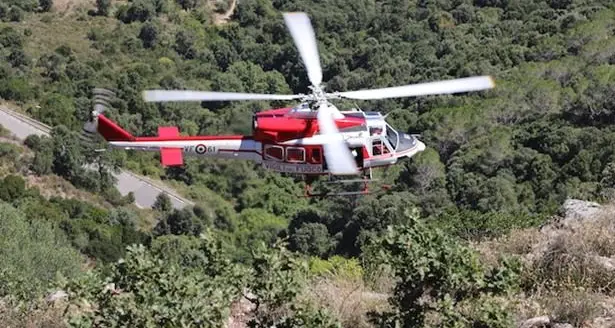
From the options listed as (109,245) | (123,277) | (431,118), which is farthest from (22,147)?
(123,277)

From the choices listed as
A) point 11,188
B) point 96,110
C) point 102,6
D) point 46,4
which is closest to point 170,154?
point 96,110

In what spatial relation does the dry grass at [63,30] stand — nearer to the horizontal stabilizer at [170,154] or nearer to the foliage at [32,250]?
the foliage at [32,250]

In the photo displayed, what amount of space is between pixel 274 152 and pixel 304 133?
22.0 inches

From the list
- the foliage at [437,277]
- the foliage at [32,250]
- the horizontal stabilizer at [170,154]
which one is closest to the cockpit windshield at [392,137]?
the horizontal stabilizer at [170,154]

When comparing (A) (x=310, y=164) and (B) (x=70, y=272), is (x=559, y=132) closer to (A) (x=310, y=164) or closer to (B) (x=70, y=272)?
(B) (x=70, y=272)

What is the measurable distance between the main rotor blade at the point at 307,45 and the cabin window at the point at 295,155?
1.16 metres

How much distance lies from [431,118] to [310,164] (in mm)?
24852

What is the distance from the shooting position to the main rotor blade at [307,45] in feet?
38.2

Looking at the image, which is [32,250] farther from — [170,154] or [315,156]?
[315,156]

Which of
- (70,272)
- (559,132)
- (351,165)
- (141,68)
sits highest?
(141,68)

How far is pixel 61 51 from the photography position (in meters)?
49.5

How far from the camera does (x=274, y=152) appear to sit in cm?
1276

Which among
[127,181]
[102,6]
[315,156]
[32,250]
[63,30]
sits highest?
[102,6]

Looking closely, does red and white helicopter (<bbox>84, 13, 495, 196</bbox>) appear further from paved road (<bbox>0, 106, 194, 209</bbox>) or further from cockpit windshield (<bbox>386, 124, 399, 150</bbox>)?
paved road (<bbox>0, 106, 194, 209</bbox>)
